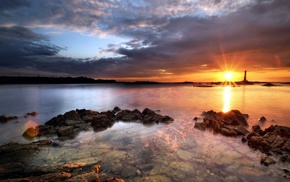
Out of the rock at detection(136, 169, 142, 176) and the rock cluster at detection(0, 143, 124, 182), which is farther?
the rock at detection(136, 169, 142, 176)

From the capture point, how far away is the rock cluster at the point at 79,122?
15726mm

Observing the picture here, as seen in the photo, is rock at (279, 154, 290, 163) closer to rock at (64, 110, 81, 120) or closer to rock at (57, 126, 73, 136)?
rock at (57, 126, 73, 136)

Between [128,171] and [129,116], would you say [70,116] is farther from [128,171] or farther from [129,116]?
[128,171]

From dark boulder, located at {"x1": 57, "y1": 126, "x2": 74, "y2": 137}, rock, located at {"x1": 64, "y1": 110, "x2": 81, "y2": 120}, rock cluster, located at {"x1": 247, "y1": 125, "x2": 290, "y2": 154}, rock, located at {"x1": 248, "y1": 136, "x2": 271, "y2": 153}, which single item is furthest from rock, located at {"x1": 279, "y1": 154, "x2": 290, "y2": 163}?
rock, located at {"x1": 64, "y1": 110, "x2": 81, "y2": 120}

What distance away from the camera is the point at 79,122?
749 inches

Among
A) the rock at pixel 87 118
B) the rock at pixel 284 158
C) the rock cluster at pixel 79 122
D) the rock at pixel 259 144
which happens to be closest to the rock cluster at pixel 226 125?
the rock at pixel 259 144

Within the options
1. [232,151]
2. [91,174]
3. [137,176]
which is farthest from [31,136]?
[232,151]

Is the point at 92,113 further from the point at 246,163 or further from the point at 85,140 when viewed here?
the point at 246,163

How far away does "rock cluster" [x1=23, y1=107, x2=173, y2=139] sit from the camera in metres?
15.7

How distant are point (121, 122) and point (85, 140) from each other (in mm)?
7147

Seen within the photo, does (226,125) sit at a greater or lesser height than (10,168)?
greater

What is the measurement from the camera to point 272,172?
30.3 feet

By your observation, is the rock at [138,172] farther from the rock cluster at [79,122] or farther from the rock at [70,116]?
the rock at [70,116]

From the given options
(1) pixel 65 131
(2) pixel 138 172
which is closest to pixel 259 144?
(2) pixel 138 172
